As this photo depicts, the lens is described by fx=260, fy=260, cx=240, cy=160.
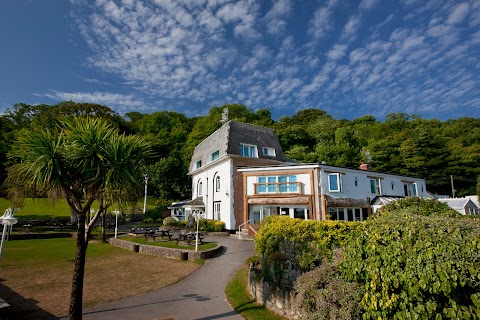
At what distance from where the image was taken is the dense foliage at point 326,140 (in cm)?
4791

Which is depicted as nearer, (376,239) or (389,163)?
(376,239)

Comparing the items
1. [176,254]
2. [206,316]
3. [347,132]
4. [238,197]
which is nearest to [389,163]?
[347,132]

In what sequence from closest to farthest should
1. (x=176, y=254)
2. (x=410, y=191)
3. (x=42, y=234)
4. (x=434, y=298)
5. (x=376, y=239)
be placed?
(x=434, y=298), (x=376, y=239), (x=176, y=254), (x=42, y=234), (x=410, y=191)

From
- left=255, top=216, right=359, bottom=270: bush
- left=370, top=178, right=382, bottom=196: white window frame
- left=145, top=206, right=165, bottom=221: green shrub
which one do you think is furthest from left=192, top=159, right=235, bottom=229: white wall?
left=255, top=216, right=359, bottom=270: bush

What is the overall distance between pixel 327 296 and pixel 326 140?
51377mm

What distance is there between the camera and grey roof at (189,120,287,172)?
A: 3062cm

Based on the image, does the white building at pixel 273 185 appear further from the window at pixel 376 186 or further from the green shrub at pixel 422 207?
the green shrub at pixel 422 207

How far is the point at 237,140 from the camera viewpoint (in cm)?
3141

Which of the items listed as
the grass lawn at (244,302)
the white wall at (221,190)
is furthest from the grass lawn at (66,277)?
the white wall at (221,190)

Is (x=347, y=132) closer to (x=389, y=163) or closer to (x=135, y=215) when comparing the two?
(x=389, y=163)

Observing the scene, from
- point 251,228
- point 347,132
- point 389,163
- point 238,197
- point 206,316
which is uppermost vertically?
A: point 347,132

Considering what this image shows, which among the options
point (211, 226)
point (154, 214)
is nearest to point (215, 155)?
point (211, 226)

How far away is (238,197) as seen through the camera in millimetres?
29203

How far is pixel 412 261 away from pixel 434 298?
28.4 inches
